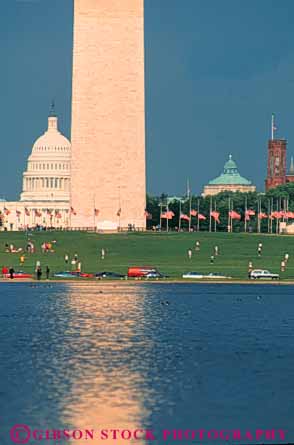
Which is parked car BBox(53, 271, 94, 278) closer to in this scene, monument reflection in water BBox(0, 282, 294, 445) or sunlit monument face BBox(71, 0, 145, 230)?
monument reflection in water BBox(0, 282, 294, 445)

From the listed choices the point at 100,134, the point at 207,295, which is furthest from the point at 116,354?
the point at 100,134

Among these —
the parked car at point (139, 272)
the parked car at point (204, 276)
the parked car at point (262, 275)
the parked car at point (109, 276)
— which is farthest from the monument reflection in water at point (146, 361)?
the parked car at point (139, 272)

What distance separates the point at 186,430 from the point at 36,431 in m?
3.88

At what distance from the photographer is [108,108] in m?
154

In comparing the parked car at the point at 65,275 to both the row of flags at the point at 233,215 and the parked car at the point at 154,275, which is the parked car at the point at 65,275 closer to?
the parked car at the point at 154,275

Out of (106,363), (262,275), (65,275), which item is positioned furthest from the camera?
(65,275)

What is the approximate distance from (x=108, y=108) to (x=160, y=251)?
27.1 meters

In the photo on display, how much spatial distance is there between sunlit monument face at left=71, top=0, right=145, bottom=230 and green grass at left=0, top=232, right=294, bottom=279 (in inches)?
437

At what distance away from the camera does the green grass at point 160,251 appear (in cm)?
11919

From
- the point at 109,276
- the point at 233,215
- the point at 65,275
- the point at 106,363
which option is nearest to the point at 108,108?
the point at 233,215

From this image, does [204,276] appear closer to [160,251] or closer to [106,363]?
[160,251]

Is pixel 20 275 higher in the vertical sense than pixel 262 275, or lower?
lower

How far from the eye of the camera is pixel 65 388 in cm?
5203

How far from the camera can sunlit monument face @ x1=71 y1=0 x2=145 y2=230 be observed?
15288 centimetres
